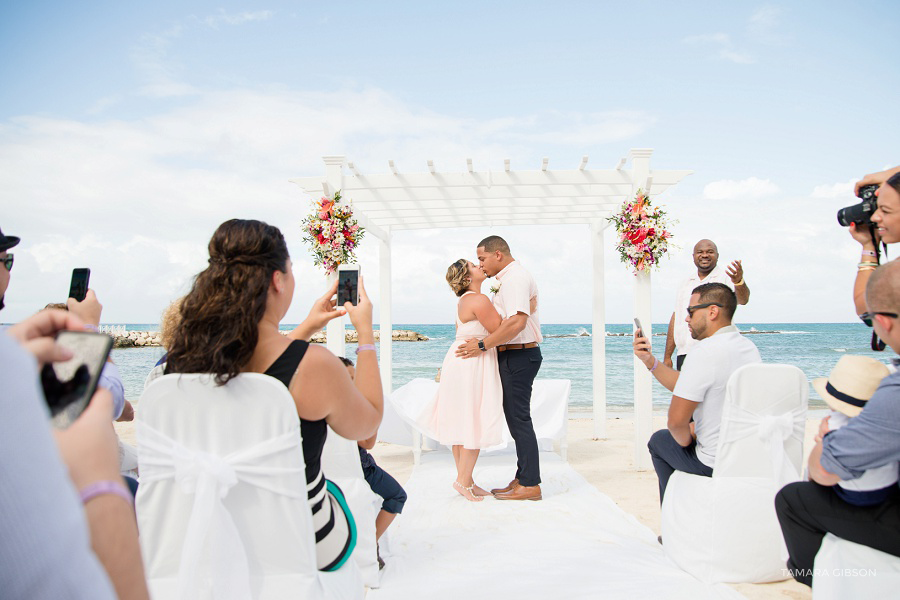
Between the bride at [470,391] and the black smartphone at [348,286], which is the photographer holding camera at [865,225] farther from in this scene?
the bride at [470,391]

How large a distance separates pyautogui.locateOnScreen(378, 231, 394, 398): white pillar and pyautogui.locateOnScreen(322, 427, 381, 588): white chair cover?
185 inches

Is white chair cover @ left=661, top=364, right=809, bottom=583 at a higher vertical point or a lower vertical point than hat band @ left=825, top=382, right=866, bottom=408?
lower

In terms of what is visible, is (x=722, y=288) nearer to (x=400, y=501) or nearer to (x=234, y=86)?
(x=400, y=501)

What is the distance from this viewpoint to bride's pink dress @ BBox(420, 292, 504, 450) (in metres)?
5.23

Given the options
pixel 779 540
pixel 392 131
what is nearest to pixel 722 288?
pixel 779 540

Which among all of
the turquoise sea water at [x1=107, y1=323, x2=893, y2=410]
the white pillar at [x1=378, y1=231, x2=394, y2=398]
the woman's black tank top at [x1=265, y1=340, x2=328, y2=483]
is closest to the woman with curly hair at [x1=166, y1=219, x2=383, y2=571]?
the woman's black tank top at [x1=265, y1=340, x2=328, y2=483]

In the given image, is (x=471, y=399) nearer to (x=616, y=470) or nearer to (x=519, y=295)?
(x=519, y=295)

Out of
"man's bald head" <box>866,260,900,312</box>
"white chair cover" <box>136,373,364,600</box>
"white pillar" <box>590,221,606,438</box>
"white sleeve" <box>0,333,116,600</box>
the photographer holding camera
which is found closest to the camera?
"white sleeve" <box>0,333,116,600</box>

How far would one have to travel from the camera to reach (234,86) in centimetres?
1116

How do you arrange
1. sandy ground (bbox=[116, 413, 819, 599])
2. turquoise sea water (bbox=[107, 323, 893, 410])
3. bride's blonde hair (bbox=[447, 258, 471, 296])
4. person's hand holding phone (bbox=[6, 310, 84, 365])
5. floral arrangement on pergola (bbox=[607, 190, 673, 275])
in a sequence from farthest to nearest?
turquoise sea water (bbox=[107, 323, 893, 410]) → floral arrangement on pergola (bbox=[607, 190, 673, 275]) → bride's blonde hair (bbox=[447, 258, 471, 296]) → sandy ground (bbox=[116, 413, 819, 599]) → person's hand holding phone (bbox=[6, 310, 84, 365])

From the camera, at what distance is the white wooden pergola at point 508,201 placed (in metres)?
6.38

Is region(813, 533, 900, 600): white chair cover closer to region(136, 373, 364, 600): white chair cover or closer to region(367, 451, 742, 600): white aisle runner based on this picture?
region(367, 451, 742, 600): white aisle runner

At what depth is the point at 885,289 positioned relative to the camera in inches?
75.6

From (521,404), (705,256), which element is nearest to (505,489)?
(521,404)
